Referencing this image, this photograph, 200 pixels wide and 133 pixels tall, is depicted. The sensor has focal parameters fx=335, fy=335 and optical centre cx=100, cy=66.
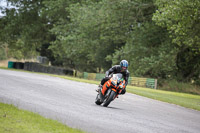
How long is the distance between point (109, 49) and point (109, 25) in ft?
31.0

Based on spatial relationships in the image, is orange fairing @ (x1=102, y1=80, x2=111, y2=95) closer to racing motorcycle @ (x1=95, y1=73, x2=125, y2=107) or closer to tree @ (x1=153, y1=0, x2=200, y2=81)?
racing motorcycle @ (x1=95, y1=73, x2=125, y2=107)

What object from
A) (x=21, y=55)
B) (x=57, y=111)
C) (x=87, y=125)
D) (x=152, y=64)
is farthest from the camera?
(x=21, y=55)

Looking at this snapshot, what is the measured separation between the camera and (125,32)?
136 feet

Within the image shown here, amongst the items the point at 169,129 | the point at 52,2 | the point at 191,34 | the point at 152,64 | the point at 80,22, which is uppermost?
the point at 52,2

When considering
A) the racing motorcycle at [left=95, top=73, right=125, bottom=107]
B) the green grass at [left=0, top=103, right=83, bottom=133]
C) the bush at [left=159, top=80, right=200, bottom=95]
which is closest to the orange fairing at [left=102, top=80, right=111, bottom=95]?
the racing motorcycle at [left=95, top=73, right=125, bottom=107]

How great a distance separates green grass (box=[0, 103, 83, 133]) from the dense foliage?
1904cm

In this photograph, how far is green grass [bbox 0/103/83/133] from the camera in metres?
6.11

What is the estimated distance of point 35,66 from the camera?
1854 inches

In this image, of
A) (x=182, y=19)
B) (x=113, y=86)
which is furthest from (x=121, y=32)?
(x=113, y=86)

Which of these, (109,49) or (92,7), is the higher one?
(92,7)

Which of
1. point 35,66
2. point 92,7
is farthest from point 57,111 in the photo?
point 35,66

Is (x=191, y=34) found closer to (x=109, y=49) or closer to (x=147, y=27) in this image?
(x=147, y=27)

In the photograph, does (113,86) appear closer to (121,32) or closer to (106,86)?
(106,86)

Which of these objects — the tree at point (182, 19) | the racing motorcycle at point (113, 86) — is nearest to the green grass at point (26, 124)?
the racing motorcycle at point (113, 86)
